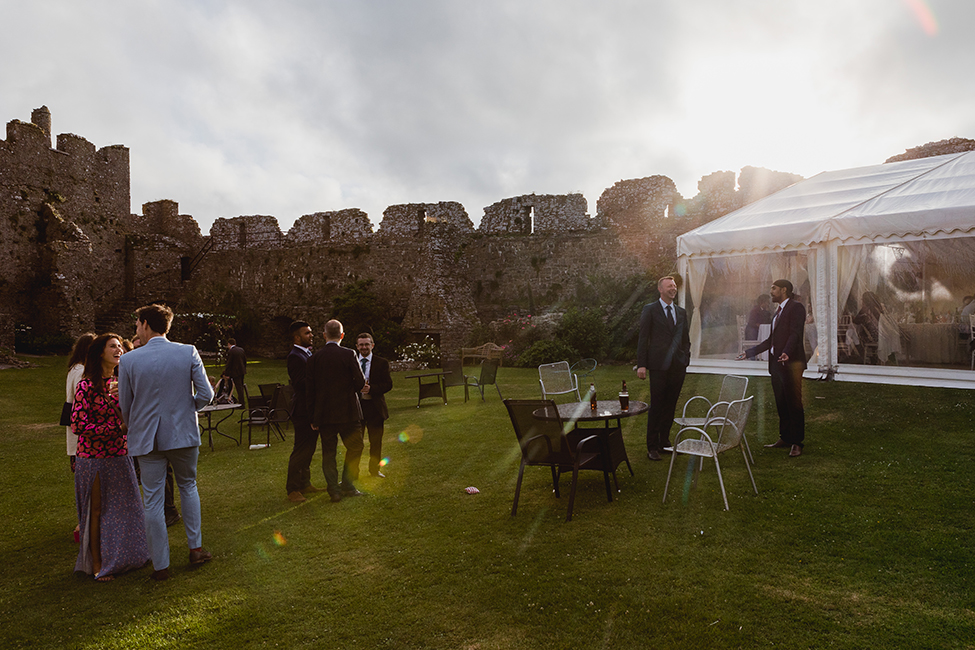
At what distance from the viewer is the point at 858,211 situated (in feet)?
28.6

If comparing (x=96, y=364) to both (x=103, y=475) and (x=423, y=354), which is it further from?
(x=423, y=354)

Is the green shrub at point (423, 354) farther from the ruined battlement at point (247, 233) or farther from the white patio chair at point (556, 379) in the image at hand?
the white patio chair at point (556, 379)

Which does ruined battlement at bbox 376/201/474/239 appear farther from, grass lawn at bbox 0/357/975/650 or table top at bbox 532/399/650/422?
table top at bbox 532/399/650/422

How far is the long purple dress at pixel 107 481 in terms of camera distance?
3723 mm

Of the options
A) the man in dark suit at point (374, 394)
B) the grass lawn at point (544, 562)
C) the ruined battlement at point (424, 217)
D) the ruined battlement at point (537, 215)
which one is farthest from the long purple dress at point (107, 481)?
the ruined battlement at point (424, 217)

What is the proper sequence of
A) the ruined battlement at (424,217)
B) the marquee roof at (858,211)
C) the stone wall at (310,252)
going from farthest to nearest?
the ruined battlement at (424,217), the stone wall at (310,252), the marquee roof at (858,211)

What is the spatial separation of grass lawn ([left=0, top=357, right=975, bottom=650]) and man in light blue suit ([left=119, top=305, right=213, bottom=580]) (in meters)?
A: 0.52

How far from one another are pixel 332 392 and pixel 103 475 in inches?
72.4

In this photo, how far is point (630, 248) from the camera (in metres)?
19.5

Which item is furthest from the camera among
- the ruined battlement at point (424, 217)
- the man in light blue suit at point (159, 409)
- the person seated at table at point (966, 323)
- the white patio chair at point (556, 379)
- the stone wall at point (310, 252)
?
the ruined battlement at point (424, 217)

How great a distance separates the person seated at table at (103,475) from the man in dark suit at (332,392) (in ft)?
5.23

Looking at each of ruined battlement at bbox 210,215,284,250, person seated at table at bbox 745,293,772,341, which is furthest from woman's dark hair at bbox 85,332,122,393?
ruined battlement at bbox 210,215,284,250

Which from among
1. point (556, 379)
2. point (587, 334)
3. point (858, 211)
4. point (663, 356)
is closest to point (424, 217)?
point (587, 334)

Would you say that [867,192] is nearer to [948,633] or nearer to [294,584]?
[948,633]
